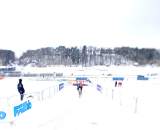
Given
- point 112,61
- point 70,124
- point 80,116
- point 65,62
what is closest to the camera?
point 70,124

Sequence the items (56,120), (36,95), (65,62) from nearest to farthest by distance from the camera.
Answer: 1. (56,120)
2. (36,95)
3. (65,62)

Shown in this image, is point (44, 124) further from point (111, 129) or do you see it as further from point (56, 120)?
point (111, 129)

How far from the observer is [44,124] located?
1384cm

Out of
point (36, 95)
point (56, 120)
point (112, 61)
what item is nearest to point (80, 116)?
point (56, 120)

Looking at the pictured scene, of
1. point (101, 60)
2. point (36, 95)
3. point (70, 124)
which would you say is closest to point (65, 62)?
point (101, 60)

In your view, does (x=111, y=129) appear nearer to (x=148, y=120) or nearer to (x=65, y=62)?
(x=148, y=120)

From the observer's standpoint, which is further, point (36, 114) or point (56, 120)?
point (36, 114)

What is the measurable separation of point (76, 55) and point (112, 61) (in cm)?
2217

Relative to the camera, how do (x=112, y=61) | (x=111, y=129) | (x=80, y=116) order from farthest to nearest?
(x=112, y=61), (x=80, y=116), (x=111, y=129)

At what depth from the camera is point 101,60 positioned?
625ft

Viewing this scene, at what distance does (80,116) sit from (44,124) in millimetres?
2714

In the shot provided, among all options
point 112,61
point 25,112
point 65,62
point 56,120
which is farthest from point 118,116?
point 112,61

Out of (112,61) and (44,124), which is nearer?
(44,124)

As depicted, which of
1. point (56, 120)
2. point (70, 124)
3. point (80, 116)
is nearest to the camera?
point (70, 124)
